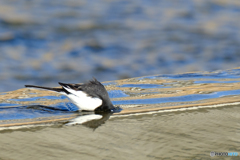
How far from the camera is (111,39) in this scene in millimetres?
11297

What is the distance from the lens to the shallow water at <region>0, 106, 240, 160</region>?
318 cm

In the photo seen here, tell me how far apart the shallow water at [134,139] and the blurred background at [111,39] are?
3.93 m

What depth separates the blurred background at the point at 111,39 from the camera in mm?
9023

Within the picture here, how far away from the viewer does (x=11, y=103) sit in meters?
5.41

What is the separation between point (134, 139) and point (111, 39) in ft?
26.1

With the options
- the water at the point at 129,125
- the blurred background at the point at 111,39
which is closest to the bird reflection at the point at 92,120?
the water at the point at 129,125

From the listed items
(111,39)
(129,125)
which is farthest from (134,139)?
(111,39)

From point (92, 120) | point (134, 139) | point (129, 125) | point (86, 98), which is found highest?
point (86, 98)

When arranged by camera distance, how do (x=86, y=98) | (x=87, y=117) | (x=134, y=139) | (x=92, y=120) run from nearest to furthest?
(x=134, y=139)
(x=92, y=120)
(x=87, y=117)
(x=86, y=98)

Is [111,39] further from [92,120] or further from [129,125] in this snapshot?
[129,125]

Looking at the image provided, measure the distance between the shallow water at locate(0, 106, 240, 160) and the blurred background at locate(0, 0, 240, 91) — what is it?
3926mm

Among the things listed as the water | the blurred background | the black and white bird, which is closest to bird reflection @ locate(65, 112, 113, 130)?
the water

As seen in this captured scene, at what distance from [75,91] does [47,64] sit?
4.34 metres

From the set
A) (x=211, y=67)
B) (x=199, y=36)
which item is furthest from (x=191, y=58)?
(x=199, y=36)
